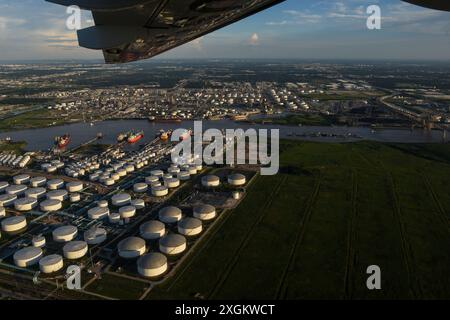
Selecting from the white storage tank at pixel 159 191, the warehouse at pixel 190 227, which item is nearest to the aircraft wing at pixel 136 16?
the warehouse at pixel 190 227

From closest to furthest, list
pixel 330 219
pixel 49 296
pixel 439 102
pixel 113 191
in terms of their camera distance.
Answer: pixel 49 296 < pixel 330 219 < pixel 113 191 < pixel 439 102

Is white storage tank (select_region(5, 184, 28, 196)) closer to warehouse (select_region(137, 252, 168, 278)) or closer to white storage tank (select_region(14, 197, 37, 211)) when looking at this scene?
white storage tank (select_region(14, 197, 37, 211))

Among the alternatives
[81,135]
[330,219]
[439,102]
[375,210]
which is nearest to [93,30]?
[330,219]

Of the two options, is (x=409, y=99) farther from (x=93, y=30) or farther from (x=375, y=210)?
(x=93, y=30)

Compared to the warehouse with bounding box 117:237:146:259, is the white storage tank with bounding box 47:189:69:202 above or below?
above

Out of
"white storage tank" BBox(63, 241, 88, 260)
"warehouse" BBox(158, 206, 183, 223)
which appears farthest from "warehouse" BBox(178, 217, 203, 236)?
"white storage tank" BBox(63, 241, 88, 260)

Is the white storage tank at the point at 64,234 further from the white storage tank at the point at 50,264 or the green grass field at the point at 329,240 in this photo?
the green grass field at the point at 329,240

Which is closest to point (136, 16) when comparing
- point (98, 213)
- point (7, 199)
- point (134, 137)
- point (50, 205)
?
point (98, 213)
